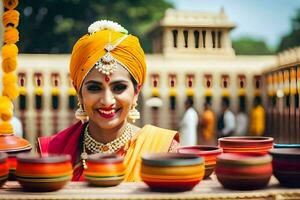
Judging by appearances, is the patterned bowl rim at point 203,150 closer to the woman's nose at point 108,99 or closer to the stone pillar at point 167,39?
the woman's nose at point 108,99

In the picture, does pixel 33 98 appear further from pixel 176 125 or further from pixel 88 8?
pixel 88 8

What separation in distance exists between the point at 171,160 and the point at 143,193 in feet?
0.44

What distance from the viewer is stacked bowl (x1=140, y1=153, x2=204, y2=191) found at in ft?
5.72

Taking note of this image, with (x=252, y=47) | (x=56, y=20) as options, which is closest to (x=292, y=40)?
(x=56, y=20)

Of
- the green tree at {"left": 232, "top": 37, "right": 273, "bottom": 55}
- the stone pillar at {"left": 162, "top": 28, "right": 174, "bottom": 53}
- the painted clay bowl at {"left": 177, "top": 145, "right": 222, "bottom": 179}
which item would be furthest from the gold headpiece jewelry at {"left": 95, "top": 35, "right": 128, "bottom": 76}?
the green tree at {"left": 232, "top": 37, "right": 273, "bottom": 55}

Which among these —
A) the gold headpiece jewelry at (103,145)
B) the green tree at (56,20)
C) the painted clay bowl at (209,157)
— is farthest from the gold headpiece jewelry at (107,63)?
the green tree at (56,20)

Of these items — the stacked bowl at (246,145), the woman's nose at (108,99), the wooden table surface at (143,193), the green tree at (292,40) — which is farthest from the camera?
the green tree at (292,40)

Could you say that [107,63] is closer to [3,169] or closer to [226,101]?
[3,169]

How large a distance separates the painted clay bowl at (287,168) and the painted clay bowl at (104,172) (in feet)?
1.69

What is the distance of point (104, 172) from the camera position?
1851 millimetres

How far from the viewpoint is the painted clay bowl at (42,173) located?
177 centimetres

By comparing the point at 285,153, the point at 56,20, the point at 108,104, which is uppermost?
the point at 56,20

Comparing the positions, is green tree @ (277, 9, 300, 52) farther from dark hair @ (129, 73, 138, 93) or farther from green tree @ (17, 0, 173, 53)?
dark hair @ (129, 73, 138, 93)

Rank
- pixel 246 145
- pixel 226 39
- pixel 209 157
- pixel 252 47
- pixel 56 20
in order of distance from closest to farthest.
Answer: pixel 209 157 < pixel 246 145 < pixel 226 39 < pixel 56 20 < pixel 252 47
